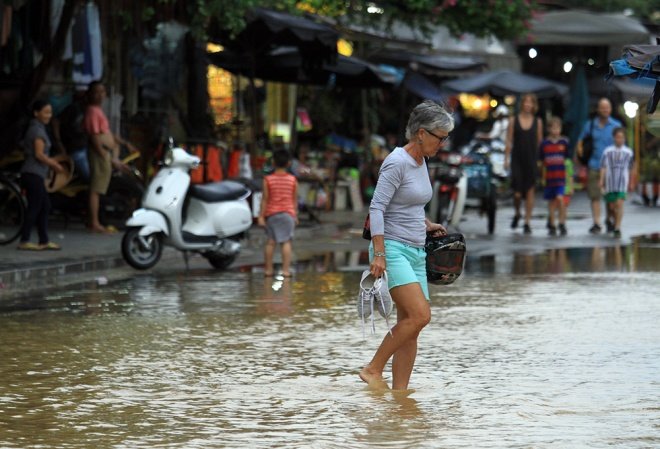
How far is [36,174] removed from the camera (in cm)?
1748

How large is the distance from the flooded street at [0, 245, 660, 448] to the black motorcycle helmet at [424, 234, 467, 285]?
2.21 ft

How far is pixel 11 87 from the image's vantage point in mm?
21328

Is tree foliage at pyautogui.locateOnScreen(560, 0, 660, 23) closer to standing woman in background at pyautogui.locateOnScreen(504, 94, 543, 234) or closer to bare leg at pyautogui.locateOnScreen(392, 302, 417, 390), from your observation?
standing woman in background at pyautogui.locateOnScreen(504, 94, 543, 234)

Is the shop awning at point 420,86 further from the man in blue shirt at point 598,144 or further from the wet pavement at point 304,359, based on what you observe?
the wet pavement at point 304,359

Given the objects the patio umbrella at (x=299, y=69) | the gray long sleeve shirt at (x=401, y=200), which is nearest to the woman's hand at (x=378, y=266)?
the gray long sleeve shirt at (x=401, y=200)

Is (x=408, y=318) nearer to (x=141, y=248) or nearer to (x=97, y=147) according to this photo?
(x=141, y=248)

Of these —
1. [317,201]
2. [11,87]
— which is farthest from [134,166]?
[317,201]

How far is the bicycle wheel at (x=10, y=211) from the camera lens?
18484mm

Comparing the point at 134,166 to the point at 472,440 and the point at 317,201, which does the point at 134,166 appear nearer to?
the point at 317,201

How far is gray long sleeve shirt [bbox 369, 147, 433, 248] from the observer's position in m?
8.58

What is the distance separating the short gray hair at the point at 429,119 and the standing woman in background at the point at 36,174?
944cm

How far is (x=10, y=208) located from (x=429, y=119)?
12.1 m

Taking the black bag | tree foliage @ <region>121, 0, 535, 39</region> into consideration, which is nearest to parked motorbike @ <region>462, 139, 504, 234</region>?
the black bag

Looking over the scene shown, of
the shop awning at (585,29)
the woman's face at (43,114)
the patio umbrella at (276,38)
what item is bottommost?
the woman's face at (43,114)
